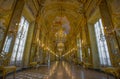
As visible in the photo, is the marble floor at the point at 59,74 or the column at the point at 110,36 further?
the column at the point at 110,36

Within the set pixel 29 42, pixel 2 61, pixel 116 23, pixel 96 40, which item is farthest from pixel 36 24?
pixel 116 23

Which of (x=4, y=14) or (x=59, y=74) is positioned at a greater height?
(x=4, y=14)

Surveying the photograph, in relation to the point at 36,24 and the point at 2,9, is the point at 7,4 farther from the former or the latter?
the point at 36,24

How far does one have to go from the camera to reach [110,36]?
549cm

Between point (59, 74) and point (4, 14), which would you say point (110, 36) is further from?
point (4, 14)

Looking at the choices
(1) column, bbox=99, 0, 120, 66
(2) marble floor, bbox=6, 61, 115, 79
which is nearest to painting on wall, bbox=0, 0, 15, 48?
(2) marble floor, bbox=6, 61, 115, 79

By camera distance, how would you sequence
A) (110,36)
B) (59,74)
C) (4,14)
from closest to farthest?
1. (4,14)
2. (110,36)
3. (59,74)

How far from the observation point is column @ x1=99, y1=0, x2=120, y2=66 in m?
5.04

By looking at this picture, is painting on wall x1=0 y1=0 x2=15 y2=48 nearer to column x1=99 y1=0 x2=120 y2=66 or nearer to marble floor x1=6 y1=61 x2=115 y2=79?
marble floor x1=6 y1=61 x2=115 y2=79

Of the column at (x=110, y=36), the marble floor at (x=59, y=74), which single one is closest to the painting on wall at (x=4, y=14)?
the marble floor at (x=59, y=74)

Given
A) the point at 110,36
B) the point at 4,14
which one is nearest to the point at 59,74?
the point at 110,36

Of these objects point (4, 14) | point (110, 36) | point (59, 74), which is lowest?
point (59, 74)

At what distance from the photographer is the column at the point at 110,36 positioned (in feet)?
16.5

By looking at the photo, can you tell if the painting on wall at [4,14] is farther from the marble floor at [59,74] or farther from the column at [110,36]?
the column at [110,36]
